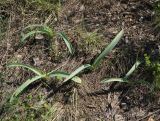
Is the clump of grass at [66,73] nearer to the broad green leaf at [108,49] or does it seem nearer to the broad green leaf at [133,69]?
the broad green leaf at [108,49]

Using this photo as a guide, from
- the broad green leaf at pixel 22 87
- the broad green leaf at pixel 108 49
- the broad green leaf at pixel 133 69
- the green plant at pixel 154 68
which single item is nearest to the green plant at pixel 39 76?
the broad green leaf at pixel 22 87

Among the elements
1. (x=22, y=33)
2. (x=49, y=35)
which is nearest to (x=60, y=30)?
(x=49, y=35)

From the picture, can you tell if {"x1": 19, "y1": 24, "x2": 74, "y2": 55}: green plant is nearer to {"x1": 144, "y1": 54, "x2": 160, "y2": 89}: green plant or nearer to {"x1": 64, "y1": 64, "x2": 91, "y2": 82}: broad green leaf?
{"x1": 64, "y1": 64, "x2": 91, "y2": 82}: broad green leaf

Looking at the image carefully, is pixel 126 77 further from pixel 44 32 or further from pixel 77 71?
pixel 44 32

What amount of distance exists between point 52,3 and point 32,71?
70cm

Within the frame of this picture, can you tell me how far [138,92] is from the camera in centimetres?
287

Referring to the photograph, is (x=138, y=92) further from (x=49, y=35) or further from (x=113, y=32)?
(x=49, y=35)

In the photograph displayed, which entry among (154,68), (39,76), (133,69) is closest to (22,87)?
(39,76)

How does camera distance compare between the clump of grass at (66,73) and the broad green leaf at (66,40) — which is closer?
the clump of grass at (66,73)

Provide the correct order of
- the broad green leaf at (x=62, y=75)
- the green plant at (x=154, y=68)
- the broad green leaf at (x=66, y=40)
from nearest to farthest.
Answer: the green plant at (x=154, y=68) → the broad green leaf at (x=62, y=75) → the broad green leaf at (x=66, y=40)

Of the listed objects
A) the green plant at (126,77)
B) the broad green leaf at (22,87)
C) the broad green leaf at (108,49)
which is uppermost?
the broad green leaf at (108,49)

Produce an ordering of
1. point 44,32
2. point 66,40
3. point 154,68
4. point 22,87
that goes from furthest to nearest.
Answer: point 44,32 < point 66,40 < point 22,87 < point 154,68

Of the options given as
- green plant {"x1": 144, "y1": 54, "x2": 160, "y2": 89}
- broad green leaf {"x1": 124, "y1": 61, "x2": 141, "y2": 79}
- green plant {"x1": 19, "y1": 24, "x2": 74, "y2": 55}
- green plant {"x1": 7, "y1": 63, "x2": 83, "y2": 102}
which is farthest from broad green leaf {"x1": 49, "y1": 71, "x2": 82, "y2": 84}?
green plant {"x1": 144, "y1": 54, "x2": 160, "y2": 89}

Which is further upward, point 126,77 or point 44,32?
point 44,32
